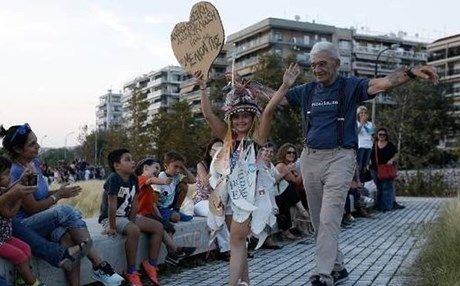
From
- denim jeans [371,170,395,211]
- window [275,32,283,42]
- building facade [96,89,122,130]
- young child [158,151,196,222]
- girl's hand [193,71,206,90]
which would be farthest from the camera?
building facade [96,89,122,130]

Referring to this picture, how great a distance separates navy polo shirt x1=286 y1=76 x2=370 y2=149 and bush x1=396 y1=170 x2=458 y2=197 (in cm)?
1440

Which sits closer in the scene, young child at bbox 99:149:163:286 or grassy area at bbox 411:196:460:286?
grassy area at bbox 411:196:460:286

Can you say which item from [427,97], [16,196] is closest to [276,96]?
[16,196]

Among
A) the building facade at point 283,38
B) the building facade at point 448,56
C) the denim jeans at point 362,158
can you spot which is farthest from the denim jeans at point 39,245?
the building facade at point 448,56

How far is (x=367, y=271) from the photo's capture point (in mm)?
6543

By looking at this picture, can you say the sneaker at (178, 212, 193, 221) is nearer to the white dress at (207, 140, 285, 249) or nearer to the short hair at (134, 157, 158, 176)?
the short hair at (134, 157, 158, 176)

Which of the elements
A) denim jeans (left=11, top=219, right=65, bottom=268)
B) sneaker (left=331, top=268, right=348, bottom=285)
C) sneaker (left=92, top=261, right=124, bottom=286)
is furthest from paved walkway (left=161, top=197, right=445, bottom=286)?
denim jeans (left=11, top=219, right=65, bottom=268)

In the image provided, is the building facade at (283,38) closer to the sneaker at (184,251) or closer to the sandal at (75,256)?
the sneaker at (184,251)

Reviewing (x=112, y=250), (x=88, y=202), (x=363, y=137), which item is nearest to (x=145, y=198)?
(x=112, y=250)

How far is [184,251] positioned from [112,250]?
1.18 m

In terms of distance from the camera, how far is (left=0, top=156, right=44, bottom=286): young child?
4.48m

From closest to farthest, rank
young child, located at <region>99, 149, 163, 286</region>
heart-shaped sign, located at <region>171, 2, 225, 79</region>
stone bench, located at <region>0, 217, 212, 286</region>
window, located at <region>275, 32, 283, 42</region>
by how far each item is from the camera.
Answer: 1. stone bench, located at <region>0, 217, 212, 286</region>
2. heart-shaped sign, located at <region>171, 2, 225, 79</region>
3. young child, located at <region>99, 149, 163, 286</region>
4. window, located at <region>275, 32, 283, 42</region>

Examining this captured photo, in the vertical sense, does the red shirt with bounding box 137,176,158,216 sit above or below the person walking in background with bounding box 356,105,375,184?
below

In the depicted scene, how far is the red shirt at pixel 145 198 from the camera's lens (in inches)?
255
